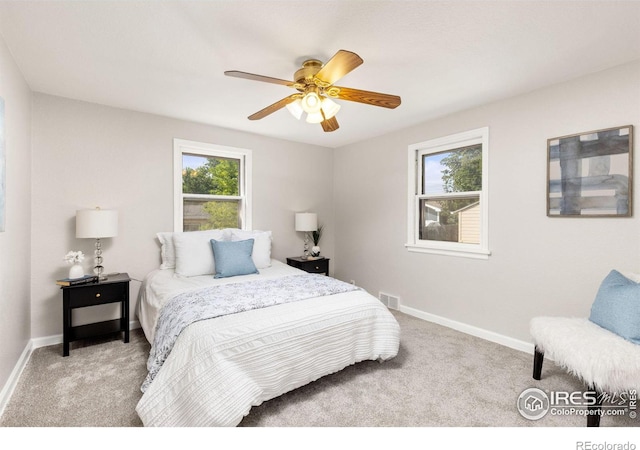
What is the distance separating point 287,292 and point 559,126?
264cm

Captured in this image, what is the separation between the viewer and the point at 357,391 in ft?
7.06

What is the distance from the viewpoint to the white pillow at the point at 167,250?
337 cm

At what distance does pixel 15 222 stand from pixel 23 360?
1140mm

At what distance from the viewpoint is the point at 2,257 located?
1983 mm

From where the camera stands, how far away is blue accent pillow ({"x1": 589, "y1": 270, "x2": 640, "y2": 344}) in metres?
1.82

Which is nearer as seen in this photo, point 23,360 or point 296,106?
point 296,106

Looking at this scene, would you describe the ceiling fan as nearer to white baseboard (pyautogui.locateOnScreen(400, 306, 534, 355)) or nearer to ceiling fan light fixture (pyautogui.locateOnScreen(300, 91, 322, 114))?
ceiling fan light fixture (pyautogui.locateOnScreen(300, 91, 322, 114))

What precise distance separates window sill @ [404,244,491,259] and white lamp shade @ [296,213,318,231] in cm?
130

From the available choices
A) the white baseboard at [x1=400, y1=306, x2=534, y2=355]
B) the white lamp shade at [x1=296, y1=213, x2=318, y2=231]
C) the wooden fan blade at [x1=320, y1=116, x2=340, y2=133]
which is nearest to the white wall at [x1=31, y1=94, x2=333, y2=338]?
the white lamp shade at [x1=296, y1=213, x2=318, y2=231]

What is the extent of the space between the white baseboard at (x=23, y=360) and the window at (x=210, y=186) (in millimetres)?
1349

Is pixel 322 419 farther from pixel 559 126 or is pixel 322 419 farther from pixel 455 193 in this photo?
pixel 559 126

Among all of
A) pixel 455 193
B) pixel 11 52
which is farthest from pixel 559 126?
pixel 11 52

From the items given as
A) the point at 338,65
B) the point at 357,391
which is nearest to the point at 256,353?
the point at 357,391

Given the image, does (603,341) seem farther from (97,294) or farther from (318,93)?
(97,294)
